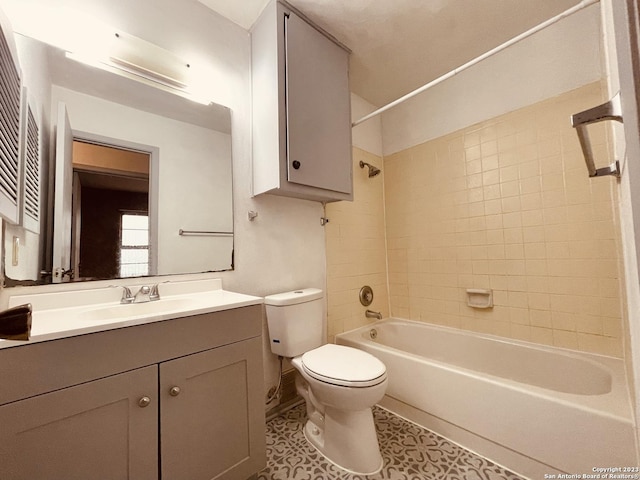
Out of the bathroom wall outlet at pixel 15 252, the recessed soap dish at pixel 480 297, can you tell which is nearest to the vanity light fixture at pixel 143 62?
the bathroom wall outlet at pixel 15 252

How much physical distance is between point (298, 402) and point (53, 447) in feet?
Answer: 4.35

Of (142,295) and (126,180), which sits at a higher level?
(126,180)

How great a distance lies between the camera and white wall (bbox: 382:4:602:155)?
5.17 ft

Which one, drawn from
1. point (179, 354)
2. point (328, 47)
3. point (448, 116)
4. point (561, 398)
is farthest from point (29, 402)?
point (448, 116)

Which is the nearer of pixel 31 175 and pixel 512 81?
pixel 31 175

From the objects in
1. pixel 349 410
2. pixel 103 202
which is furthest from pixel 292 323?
pixel 103 202

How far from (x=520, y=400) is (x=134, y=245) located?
1.89 meters

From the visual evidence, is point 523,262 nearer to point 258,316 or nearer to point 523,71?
point 523,71

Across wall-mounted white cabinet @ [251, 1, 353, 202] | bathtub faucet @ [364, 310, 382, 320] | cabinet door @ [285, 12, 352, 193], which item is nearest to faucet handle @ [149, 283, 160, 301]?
wall-mounted white cabinet @ [251, 1, 353, 202]

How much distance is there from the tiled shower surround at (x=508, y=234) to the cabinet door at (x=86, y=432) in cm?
134

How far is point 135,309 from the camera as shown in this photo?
45.5 inches

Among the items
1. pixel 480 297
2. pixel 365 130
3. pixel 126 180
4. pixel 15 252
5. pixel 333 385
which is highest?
pixel 365 130

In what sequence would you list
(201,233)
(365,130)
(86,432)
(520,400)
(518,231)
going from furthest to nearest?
(365,130), (518,231), (201,233), (520,400), (86,432)

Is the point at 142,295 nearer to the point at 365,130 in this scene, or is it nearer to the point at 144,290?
the point at 144,290
